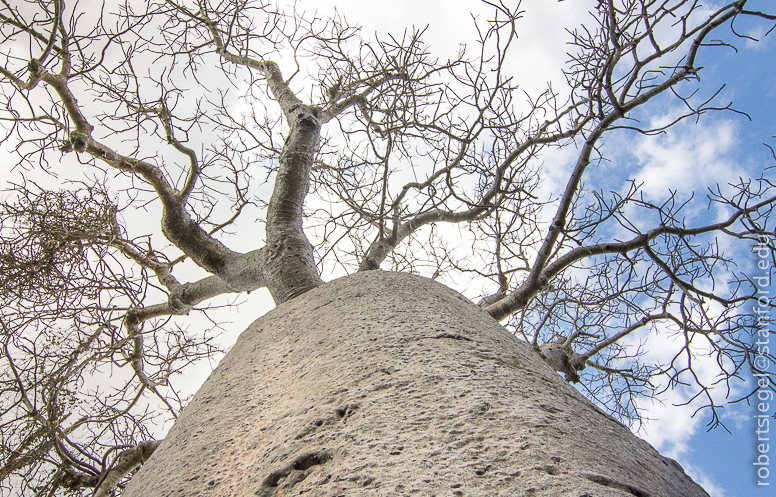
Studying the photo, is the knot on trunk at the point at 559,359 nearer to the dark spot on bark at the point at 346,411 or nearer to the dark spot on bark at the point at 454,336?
the dark spot on bark at the point at 454,336

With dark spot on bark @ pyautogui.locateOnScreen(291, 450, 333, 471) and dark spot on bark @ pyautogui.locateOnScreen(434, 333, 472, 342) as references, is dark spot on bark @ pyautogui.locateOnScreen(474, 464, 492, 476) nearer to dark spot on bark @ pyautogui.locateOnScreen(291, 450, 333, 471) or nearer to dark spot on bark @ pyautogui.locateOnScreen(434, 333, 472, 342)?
dark spot on bark @ pyautogui.locateOnScreen(291, 450, 333, 471)

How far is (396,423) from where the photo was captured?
2.87 feet

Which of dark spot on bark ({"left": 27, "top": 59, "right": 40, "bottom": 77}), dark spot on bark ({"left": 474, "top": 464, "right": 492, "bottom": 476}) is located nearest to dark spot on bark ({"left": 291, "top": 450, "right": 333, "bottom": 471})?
dark spot on bark ({"left": 474, "top": 464, "right": 492, "bottom": 476})

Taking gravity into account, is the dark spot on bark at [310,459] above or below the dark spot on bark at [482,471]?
above

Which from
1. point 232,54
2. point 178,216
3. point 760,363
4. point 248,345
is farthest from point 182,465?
point 232,54

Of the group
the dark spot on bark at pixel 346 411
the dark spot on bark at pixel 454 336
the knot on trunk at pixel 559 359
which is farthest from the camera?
the knot on trunk at pixel 559 359

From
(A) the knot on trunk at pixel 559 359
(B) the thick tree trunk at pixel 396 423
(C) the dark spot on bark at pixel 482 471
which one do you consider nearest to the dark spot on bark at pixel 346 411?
(B) the thick tree trunk at pixel 396 423

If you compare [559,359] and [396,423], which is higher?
[559,359]

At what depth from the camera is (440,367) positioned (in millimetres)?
1057

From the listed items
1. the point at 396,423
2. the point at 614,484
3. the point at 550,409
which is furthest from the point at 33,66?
the point at 614,484

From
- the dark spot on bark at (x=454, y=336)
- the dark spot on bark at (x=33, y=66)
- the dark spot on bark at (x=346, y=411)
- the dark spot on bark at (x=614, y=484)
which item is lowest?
the dark spot on bark at (x=614, y=484)

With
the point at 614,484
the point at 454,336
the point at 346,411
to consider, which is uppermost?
the point at 454,336

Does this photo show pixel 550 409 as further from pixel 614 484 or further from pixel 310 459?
pixel 310 459

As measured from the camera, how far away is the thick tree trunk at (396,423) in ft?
2.46
